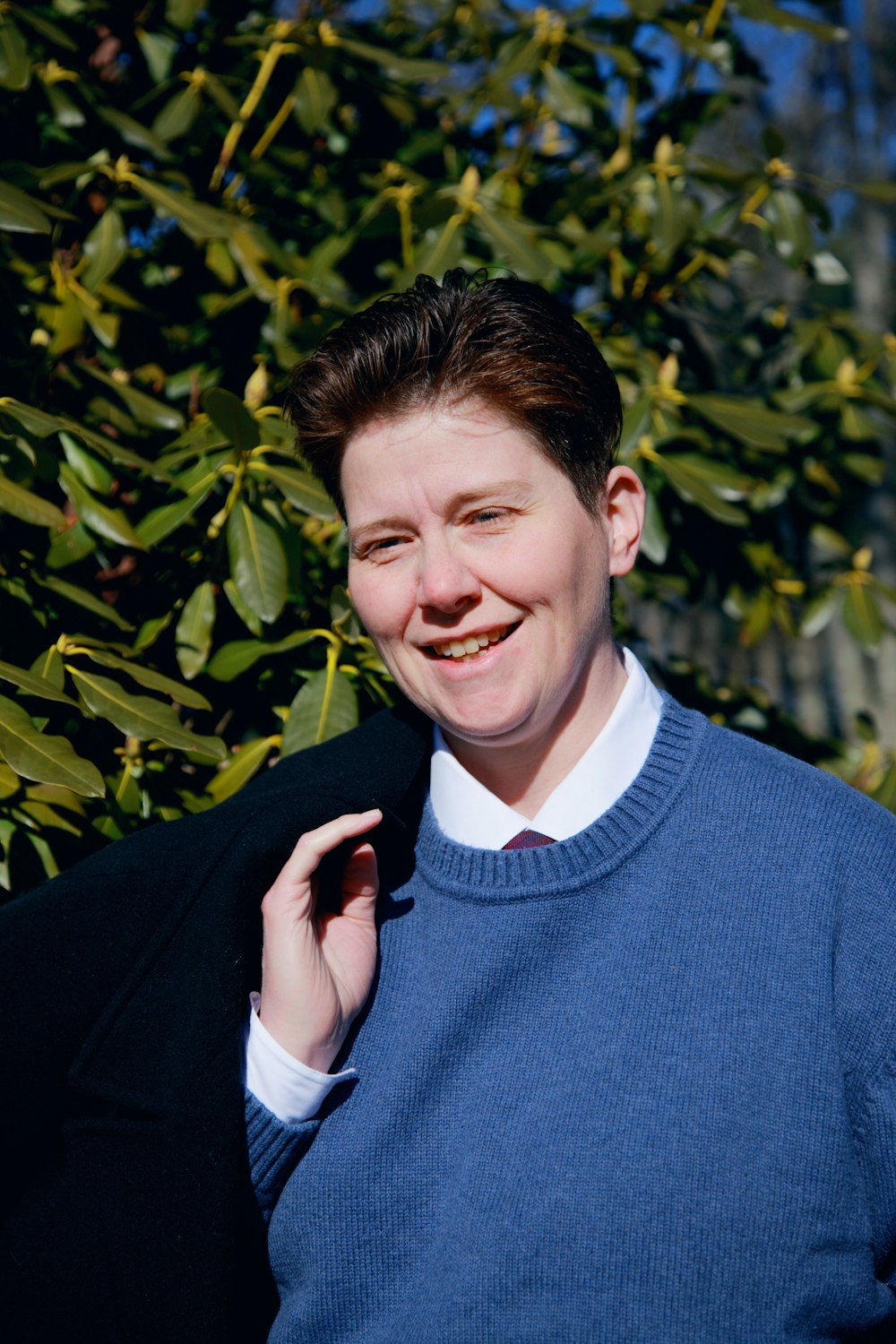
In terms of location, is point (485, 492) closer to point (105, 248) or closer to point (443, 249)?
point (443, 249)

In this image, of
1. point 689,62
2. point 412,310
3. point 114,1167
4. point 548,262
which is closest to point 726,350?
point 689,62

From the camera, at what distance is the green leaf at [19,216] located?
60.3 inches

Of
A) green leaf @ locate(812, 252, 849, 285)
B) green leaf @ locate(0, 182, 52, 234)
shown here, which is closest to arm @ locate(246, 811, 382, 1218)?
green leaf @ locate(0, 182, 52, 234)

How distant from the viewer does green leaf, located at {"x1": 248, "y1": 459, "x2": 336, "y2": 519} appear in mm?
1605

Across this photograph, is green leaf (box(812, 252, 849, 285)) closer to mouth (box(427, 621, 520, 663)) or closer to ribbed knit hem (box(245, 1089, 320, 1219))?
mouth (box(427, 621, 520, 663))

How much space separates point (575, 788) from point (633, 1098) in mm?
348

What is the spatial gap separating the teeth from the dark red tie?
227 millimetres

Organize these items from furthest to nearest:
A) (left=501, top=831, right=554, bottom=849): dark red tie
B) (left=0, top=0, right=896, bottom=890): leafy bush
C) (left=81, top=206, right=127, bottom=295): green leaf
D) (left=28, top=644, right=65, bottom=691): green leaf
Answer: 1. (left=81, top=206, right=127, bottom=295): green leaf
2. (left=0, top=0, right=896, bottom=890): leafy bush
3. (left=28, top=644, right=65, bottom=691): green leaf
4. (left=501, top=831, right=554, bottom=849): dark red tie

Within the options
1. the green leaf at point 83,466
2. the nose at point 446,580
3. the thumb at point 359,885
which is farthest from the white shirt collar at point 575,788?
the green leaf at point 83,466

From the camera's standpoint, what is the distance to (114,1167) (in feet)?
4.09

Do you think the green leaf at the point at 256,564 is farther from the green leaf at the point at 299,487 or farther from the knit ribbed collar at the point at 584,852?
the knit ribbed collar at the point at 584,852

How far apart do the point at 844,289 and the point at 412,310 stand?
3593 millimetres

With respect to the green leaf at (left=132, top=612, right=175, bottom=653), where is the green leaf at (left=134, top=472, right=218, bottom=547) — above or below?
above

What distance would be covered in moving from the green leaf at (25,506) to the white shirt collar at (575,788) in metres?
0.58
